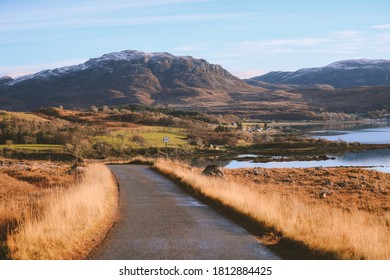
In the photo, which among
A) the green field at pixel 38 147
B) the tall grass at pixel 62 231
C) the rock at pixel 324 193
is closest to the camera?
the tall grass at pixel 62 231

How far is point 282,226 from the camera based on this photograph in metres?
12.2

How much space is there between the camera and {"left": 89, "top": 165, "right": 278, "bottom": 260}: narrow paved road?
387 inches

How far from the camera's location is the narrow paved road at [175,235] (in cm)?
984

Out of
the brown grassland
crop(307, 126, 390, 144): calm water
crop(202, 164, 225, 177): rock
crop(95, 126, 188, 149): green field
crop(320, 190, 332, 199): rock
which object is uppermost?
the brown grassland

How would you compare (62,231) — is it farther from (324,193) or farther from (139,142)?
(139,142)

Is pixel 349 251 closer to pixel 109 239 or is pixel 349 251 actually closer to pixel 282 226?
pixel 282 226

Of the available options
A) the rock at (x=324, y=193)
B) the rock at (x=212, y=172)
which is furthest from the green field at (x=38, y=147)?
the rock at (x=324, y=193)

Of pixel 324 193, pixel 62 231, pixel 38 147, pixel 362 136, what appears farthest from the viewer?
pixel 362 136

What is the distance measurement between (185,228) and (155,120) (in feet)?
453

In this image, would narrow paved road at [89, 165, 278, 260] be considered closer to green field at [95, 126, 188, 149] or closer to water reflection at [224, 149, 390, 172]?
water reflection at [224, 149, 390, 172]

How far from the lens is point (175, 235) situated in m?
12.0

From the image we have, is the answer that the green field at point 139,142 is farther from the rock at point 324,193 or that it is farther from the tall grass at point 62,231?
the tall grass at point 62,231

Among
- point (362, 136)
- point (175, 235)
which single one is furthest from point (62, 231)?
point (362, 136)

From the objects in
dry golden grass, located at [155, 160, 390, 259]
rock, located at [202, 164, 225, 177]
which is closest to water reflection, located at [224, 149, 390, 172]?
rock, located at [202, 164, 225, 177]
